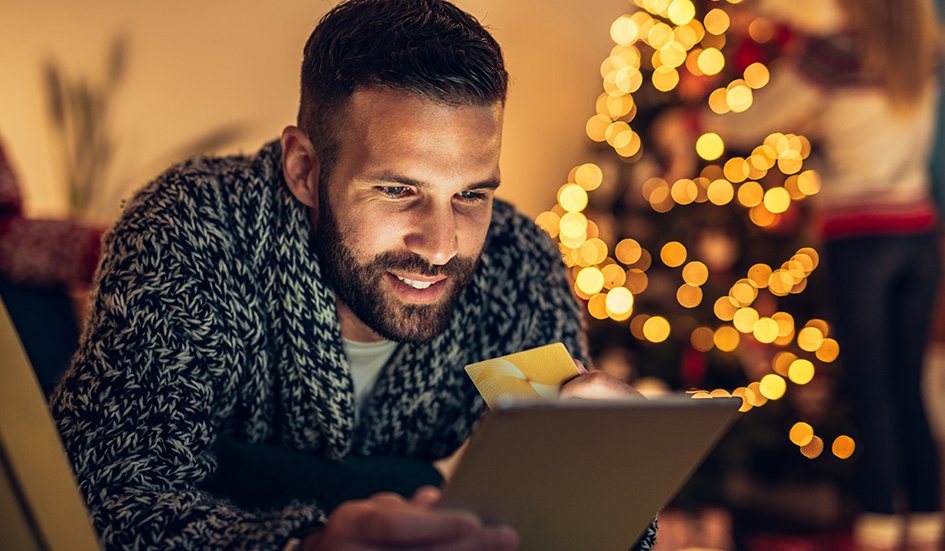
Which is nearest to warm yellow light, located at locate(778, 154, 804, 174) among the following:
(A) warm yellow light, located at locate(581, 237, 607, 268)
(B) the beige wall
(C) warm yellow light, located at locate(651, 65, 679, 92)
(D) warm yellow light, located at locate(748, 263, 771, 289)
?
(D) warm yellow light, located at locate(748, 263, 771, 289)

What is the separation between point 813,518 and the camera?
311cm

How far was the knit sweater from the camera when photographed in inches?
36.2

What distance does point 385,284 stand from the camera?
1092 mm

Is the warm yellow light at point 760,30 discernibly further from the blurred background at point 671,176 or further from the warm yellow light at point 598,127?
the warm yellow light at point 598,127

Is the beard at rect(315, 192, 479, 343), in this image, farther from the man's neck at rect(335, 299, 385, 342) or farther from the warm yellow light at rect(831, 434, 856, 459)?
the warm yellow light at rect(831, 434, 856, 459)

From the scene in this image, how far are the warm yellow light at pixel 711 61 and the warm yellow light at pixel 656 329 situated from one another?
889 mm

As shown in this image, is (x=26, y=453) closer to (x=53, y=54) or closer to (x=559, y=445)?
(x=559, y=445)

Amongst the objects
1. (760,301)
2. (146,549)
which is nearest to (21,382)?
(146,549)

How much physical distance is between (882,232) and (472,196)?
1744 millimetres

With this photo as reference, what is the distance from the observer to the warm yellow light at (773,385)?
301cm

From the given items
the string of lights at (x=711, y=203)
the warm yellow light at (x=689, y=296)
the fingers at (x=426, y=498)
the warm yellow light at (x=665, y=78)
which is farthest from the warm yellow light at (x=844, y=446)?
the fingers at (x=426, y=498)

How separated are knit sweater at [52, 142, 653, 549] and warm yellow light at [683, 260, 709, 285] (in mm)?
1917

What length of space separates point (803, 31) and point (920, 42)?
0.31 metres

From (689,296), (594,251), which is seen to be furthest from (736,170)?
(594,251)
